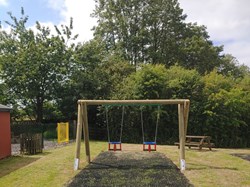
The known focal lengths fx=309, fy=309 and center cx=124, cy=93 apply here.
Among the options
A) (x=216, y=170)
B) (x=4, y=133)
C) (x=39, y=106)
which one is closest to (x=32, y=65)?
(x=39, y=106)

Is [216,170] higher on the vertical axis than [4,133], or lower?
lower

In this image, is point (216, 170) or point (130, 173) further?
point (216, 170)

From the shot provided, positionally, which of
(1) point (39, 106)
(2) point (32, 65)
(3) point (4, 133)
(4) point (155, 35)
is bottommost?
(3) point (4, 133)

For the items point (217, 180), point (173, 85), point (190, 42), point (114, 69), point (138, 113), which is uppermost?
point (190, 42)

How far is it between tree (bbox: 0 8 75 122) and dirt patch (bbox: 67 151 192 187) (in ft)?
42.5

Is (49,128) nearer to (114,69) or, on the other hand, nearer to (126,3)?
(114,69)

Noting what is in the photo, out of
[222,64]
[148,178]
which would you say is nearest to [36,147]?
[148,178]

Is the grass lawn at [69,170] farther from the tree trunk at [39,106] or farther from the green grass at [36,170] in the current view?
the tree trunk at [39,106]

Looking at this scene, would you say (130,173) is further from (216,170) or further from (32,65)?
(32,65)

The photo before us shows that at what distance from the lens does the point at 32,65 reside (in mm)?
23250

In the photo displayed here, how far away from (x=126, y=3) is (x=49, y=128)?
18.9m

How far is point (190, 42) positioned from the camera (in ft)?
114

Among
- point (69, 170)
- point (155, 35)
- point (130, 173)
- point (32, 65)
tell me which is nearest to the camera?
point (130, 173)

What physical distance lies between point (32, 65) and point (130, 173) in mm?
16549
